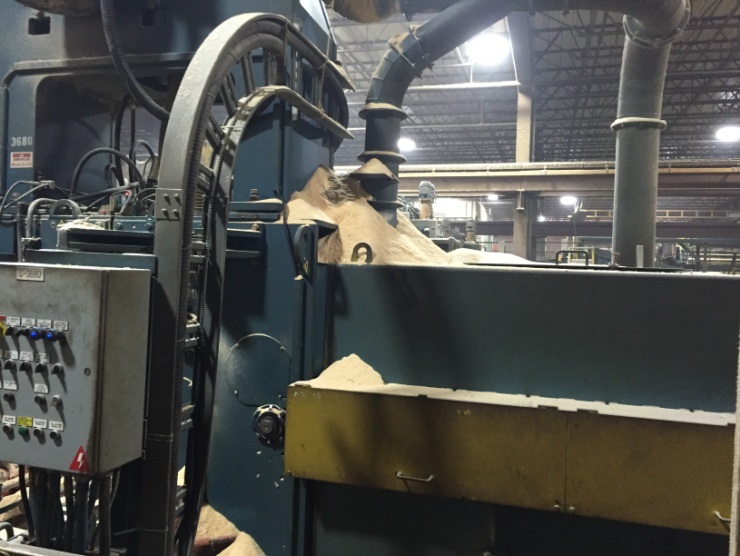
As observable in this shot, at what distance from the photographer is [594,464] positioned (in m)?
2.00

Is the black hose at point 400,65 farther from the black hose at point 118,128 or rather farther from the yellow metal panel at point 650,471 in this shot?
the yellow metal panel at point 650,471

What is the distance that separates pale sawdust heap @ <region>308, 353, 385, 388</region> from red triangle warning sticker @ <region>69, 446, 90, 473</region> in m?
0.93

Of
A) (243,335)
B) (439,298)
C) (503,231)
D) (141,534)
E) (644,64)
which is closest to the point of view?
(141,534)

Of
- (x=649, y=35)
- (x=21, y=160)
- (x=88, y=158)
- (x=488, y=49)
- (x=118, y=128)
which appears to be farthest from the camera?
(x=488, y=49)

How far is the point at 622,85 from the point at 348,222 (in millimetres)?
4016

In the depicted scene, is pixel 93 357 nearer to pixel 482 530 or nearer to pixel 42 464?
pixel 42 464

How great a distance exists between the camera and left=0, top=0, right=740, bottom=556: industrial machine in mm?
1778

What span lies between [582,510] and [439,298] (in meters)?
1.00

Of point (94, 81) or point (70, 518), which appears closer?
point (70, 518)

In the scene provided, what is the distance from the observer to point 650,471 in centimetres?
195

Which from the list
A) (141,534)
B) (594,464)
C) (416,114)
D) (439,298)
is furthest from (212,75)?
(416,114)

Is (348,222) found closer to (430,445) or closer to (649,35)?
(430,445)

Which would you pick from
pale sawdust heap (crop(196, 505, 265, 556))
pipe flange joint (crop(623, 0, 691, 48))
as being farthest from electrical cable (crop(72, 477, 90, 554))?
pipe flange joint (crop(623, 0, 691, 48))

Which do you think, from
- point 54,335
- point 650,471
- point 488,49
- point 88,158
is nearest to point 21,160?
point 88,158
